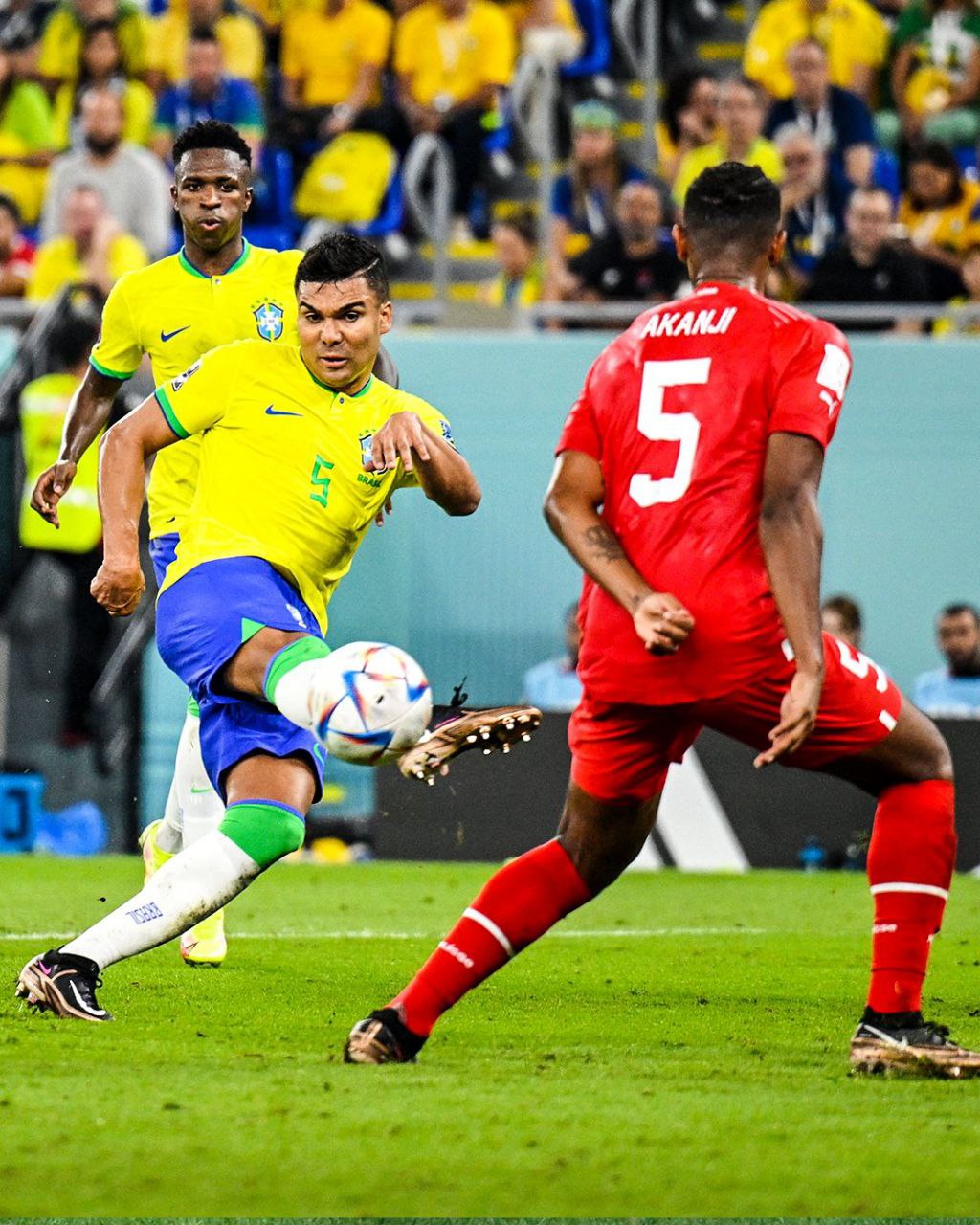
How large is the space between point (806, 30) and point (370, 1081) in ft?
40.0

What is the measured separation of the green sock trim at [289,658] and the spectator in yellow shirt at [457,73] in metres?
10.3

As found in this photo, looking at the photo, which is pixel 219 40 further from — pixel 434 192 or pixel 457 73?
pixel 434 192

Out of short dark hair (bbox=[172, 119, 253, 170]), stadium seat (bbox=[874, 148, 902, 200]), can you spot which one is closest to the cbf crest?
short dark hair (bbox=[172, 119, 253, 170])

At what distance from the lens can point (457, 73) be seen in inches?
611

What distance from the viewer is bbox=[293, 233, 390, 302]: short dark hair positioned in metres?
5.64

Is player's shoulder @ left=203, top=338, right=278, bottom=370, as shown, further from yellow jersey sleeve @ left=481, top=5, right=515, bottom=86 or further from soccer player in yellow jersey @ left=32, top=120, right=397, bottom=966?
yellow jersey sleeve @ left=481, top=5, right=515, bottom=86

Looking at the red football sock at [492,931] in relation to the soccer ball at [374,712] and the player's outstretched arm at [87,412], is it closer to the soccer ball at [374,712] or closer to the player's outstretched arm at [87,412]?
the soccer ball at [374,712]

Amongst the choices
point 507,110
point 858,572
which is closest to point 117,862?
point 858,572

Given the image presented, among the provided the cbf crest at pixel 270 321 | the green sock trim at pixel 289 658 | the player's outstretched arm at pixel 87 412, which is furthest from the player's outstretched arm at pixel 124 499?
the player's outstretched arm at pixel 87 412

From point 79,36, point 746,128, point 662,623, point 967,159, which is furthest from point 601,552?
point 79,36

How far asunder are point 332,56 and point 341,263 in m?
10.7

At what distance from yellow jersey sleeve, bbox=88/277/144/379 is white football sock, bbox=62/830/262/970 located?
229 cm

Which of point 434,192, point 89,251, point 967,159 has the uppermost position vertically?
point 967,159

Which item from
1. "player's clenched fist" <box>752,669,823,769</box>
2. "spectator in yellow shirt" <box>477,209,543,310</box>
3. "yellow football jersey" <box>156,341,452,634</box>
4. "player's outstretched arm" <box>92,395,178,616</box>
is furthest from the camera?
"spectator in yellow shirt" <box>477,209,543,310</box>
